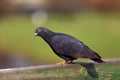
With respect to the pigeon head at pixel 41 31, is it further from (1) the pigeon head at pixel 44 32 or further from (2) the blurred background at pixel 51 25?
(2) the blurred background at pixel 51 25

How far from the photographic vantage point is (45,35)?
20.0 feet

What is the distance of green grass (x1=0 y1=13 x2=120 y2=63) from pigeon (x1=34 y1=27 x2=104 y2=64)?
679 cm

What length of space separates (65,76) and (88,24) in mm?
13234

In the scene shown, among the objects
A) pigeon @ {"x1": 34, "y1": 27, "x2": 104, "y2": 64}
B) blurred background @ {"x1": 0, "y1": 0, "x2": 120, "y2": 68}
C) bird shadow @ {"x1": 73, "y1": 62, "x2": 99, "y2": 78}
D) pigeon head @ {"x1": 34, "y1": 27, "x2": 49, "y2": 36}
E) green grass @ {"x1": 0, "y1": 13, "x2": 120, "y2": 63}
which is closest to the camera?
bird shadow @ {"x1": 73, "y1": 62, "x2": 99, "y2": 78}

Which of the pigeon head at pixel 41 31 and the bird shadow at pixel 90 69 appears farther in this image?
the pigeon head at pixel 41 31

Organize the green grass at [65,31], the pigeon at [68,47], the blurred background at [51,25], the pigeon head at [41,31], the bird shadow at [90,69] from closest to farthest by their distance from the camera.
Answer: the bird shadow at [90,69] → the pigeon at [68,47] → the pigeon head at [41,31] → the blurred background at [51,25] → the green grass at [65,31]

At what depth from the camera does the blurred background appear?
14119 mm

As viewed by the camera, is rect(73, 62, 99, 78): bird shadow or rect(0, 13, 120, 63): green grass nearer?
rect(73, 62, 99, 78): bird shadow

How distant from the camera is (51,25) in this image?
59.4 feet

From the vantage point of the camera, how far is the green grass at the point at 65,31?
47.5ft

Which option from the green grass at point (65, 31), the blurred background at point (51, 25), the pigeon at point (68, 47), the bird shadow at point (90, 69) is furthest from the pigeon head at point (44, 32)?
the green grass at point (65, 31)

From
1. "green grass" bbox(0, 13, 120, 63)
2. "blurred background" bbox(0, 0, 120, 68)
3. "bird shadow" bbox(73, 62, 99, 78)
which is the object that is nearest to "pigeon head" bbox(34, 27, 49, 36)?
"bird shadow" bbox(73, 62, 99, 78)

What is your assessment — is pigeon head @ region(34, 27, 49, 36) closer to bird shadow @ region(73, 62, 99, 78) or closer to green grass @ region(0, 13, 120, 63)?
bird shadow @ region(73, 62, 99, 78)

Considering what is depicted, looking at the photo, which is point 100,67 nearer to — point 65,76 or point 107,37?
point 65,76
